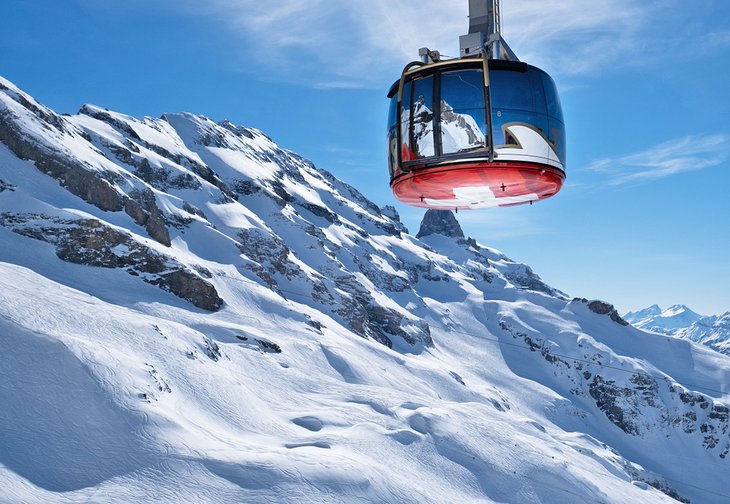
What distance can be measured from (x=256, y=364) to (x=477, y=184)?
4438cm

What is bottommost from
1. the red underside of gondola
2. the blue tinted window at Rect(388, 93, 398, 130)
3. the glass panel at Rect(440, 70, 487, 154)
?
the red underside of gondola

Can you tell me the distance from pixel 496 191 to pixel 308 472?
73.9 feet

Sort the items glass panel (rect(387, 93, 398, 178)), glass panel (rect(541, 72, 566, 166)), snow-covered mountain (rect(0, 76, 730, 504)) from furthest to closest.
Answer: snow-covered mountain (rect(0, 76, 730, 504))
glass panel (rect(387, 93, 398, 178))
glass panel (rect(541, 72, 566, 166))

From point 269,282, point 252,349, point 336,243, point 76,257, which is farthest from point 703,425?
point 76,257

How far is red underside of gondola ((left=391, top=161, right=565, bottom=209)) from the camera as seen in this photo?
8.83m

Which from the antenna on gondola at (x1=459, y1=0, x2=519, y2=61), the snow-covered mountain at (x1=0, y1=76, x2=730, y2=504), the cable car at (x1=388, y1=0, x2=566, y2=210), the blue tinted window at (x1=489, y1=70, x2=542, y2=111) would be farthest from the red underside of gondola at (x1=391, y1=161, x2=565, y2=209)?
the snow-covered mountain at (x1=0, y1=76, x2=730, y2=504)

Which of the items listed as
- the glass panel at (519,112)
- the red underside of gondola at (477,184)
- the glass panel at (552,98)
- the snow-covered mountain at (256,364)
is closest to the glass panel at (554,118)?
the glass panel at (552,98)

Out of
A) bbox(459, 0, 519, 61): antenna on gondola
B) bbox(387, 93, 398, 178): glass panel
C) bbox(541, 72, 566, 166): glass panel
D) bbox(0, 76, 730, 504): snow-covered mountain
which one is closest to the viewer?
bbox(459, 0, 519, 61): antenna on gondola

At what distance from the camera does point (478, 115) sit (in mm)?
8453

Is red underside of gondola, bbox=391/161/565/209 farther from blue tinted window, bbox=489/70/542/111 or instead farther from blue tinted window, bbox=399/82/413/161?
blue tinted window, bbox=489/70/542/111

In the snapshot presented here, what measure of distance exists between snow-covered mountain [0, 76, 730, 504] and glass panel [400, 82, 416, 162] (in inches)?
752

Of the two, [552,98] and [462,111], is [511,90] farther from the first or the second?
[552,98]

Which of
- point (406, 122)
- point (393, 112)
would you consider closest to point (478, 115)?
point (406, 122)

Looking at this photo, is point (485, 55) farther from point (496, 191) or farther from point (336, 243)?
point (336, 243)
